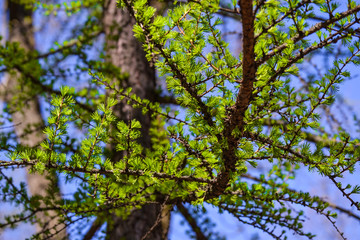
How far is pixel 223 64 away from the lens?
4.46 feet

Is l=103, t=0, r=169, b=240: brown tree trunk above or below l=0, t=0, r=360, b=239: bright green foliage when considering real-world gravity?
above

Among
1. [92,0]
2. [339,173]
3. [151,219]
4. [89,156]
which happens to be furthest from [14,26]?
[339,173]

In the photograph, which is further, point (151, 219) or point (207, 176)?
point (151, 219)

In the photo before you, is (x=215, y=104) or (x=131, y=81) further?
(x=131, y=81)

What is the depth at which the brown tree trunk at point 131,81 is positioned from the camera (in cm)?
279

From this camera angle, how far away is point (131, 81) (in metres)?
3.28

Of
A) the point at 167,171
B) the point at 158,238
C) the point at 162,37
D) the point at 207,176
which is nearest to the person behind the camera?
the point at 162,37

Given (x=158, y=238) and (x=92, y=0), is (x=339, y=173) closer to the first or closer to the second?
(x=158, y=238)

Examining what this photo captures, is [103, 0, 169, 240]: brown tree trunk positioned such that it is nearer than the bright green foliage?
No

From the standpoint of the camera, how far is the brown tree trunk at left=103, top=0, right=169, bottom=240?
2.79m

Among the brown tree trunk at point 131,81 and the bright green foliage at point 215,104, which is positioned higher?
the brown tree trunk at point 131,81

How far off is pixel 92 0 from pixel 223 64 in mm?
2895

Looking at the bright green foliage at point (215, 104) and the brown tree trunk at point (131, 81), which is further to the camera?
the brown tree trunk at point (131, 81)

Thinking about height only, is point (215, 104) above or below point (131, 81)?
below
